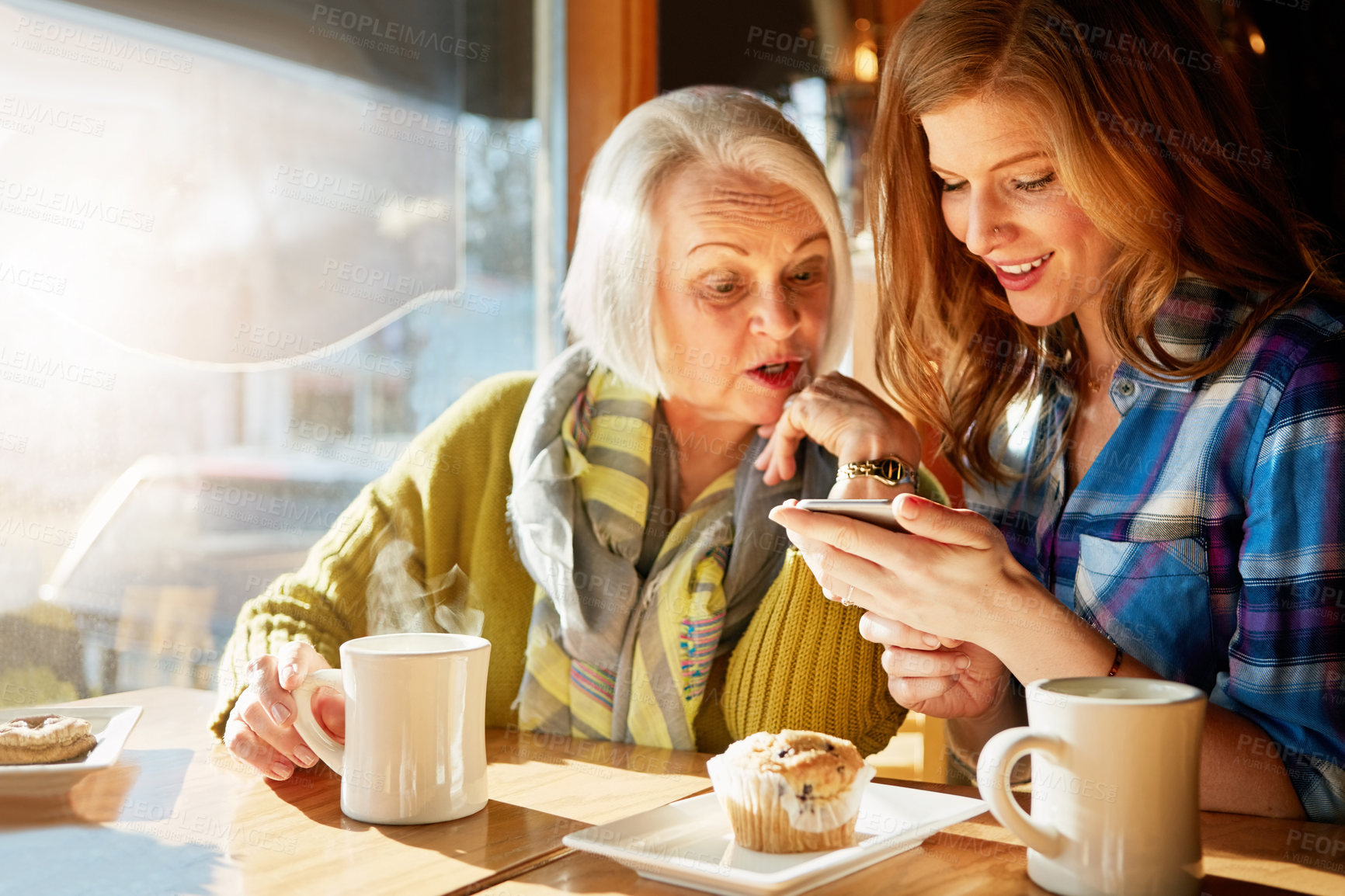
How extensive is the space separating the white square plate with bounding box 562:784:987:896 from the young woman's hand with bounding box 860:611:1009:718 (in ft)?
1.02

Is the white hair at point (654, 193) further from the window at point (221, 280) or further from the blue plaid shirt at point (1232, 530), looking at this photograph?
the window at point (221, 280)

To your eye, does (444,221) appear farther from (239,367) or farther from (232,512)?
(232,512)

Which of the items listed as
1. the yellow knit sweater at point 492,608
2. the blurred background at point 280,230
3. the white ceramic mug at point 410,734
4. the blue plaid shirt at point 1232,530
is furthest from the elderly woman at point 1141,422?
the white ceramic mug at point 410,734

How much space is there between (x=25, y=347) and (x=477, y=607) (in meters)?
0.70

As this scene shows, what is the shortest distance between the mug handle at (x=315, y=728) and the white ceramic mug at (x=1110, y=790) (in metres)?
0.57

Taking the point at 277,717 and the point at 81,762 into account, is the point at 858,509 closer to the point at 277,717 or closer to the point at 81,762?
the point at 277,717

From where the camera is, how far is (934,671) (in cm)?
130

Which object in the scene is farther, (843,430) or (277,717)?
(843,430)

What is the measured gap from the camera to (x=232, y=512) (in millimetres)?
1895

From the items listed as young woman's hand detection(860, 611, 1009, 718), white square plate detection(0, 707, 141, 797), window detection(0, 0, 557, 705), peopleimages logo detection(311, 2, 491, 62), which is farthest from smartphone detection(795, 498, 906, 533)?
peopleimages logo detection(311, 2, 491, 62)

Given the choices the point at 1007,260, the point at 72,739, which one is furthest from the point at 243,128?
the point at 1007,260

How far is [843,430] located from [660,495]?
0.34 metres

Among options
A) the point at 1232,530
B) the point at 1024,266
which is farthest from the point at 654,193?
the point at 1232,530

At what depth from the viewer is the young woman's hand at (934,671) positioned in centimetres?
129
